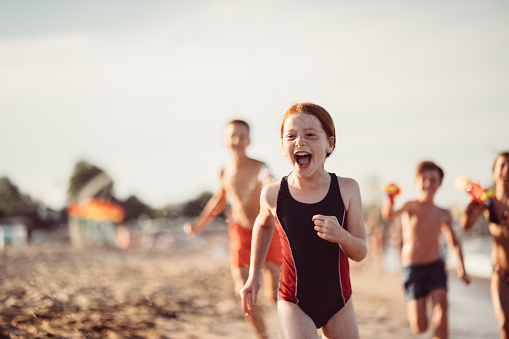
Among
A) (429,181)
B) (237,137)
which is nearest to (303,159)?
(237,137)

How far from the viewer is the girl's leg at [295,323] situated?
115 inches

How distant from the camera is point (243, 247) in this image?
4.89 meters

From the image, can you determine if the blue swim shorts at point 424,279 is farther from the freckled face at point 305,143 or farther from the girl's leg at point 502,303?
the freckled face at point 305,143

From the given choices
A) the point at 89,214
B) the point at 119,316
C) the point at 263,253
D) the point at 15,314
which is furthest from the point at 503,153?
the point at 89,214

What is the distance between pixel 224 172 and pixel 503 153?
2.56 metres

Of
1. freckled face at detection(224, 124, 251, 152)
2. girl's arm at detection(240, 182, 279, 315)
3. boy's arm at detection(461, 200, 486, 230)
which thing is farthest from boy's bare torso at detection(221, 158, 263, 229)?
boy's arm at detection(461, 200, 486, 230)

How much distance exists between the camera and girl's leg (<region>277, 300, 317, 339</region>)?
293 centimetres

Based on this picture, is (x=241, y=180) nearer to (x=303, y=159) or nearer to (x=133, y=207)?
(x=303, y=159)

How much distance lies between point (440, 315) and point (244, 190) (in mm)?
2258

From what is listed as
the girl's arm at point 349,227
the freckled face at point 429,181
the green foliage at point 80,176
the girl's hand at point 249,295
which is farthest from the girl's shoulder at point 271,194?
the green foliage at point 80,176

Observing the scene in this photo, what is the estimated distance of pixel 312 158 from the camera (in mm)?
3020

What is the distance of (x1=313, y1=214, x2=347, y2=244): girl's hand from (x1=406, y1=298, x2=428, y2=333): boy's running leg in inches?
120

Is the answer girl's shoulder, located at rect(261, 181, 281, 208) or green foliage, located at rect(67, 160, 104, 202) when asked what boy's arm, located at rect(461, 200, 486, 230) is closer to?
girl's shoulder, located at rect(261, 181, 281, 208)

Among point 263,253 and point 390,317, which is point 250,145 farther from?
point 390,317
